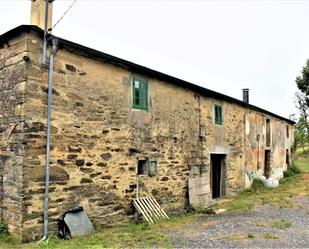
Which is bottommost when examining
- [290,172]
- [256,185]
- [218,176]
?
[256,185]

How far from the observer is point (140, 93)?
369 inches

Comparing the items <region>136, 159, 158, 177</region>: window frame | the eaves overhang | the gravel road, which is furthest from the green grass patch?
the eaves overhang

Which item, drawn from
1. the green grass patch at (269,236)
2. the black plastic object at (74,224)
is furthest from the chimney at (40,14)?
the green grass patch at (269,236)

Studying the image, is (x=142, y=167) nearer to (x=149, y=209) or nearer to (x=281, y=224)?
(x=149, y=209)

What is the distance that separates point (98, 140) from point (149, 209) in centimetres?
254

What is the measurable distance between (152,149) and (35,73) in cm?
421

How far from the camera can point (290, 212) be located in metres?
10.0

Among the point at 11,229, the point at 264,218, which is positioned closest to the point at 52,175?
the point at 11,229

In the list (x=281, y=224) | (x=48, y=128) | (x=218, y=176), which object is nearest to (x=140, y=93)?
(x=48, y=128)

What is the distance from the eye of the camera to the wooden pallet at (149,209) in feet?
28.8

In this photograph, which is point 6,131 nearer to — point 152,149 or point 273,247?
point 152,149

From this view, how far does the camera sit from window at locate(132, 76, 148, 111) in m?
9.20

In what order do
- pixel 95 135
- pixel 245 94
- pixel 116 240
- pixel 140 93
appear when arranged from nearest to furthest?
pixel 116 240, pixel 95 135, pixel 140 93, pixel 245 94

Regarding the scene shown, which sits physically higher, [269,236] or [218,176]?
[218,176]
